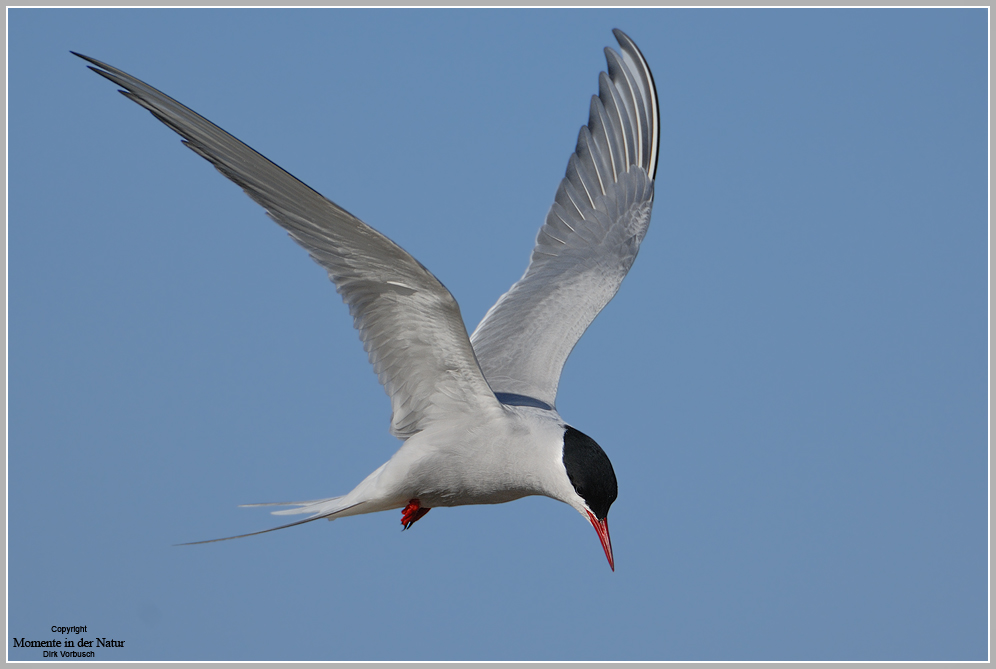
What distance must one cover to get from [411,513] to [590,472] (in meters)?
1.23

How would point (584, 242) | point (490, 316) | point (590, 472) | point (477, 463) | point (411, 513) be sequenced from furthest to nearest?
point (584, 242) → point (490, 316) → point (411, 513) → point (477, 463) → point (590, 472)

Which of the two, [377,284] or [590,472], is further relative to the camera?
[590,472]

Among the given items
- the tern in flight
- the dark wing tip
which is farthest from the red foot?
the dark wing tip

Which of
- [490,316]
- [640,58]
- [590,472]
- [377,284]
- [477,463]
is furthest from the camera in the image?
[640,58]

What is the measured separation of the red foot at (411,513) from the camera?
4891 mm

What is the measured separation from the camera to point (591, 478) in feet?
13.5

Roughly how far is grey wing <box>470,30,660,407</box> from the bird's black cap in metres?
0.96

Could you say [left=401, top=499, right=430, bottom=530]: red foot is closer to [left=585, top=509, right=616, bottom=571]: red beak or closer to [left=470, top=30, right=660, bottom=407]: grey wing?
[left=470, top=30, right=660, bottom=407]: grey wing

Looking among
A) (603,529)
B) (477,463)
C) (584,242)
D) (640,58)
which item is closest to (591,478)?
(603,529)

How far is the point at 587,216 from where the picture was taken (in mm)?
6273

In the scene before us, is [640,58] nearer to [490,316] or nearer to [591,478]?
[490,316]

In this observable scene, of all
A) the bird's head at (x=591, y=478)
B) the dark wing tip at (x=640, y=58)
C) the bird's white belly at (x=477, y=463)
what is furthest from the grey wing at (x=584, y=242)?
the bird's head at (x=591, y=478)

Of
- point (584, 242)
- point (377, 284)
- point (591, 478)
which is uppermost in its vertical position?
point (584, 242)

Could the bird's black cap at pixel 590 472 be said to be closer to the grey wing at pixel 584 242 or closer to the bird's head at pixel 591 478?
the bird's head at pixel 591 478
